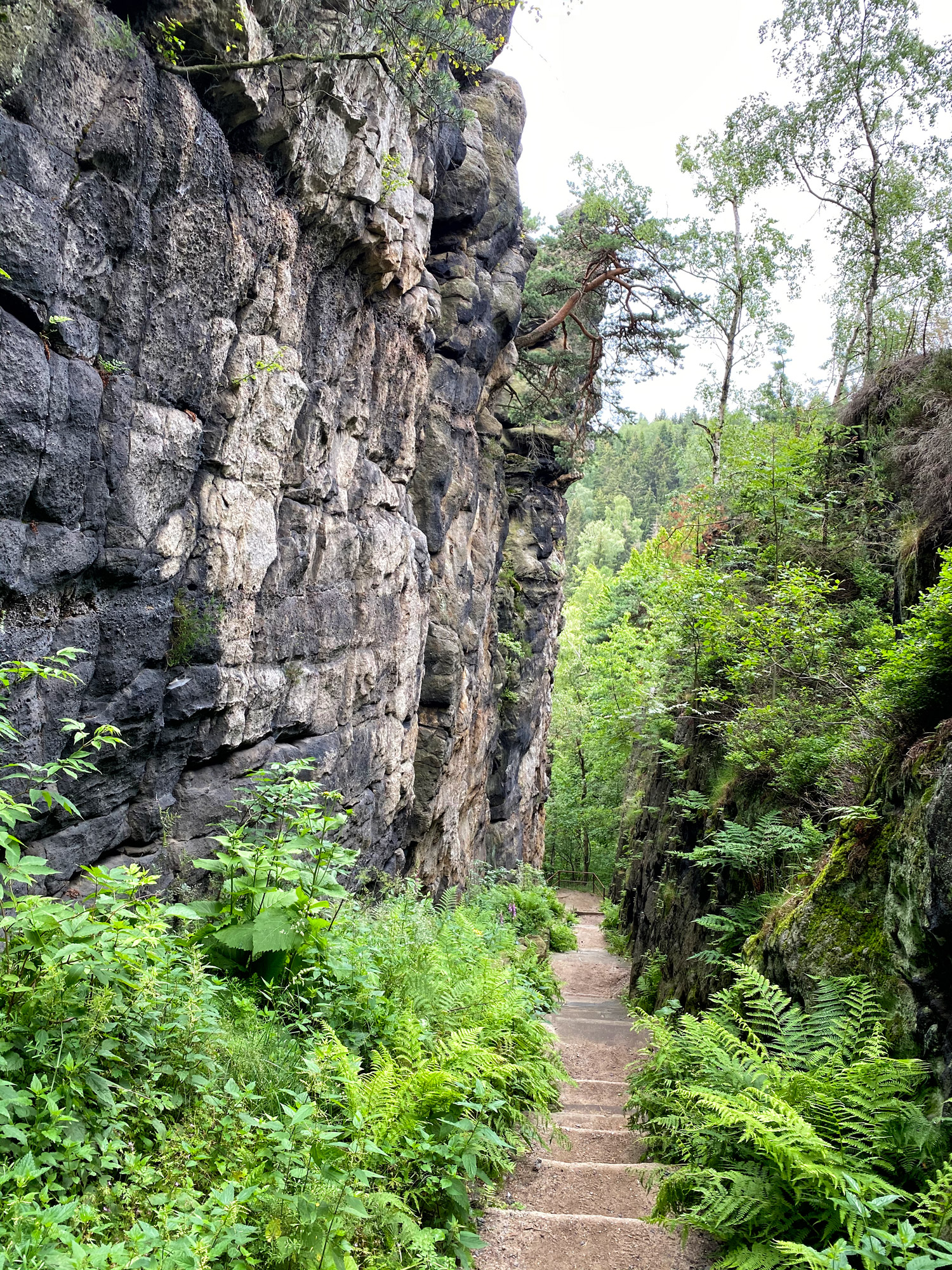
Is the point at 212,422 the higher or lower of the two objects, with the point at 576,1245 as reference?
higher

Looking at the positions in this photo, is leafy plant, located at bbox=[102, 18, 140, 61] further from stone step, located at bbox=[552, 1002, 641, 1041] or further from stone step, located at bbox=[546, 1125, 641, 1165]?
stone step, located at bbox=[552, 1002, 641, 1041]

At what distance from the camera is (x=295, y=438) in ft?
25.2

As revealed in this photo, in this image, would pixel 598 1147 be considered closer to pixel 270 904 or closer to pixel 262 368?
pixel 270 904

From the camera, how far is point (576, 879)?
3859cm

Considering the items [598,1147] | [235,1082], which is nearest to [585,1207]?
[598,1147]

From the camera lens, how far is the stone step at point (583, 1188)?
16.9 ft

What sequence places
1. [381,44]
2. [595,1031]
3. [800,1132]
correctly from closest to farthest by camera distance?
[800,1132], [381,44], [595,1031]

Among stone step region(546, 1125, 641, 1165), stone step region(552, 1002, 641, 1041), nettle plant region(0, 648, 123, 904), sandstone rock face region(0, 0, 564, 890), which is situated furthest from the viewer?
stone step region(552, 1002, 641, 1041)

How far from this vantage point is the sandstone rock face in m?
4.51

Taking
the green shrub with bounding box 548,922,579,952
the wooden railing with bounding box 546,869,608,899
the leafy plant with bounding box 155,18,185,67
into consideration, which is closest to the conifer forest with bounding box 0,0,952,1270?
the leafy plant with bounding box 155,18,185,67

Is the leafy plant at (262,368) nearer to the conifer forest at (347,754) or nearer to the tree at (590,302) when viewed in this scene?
the conifer forest at (347,754)

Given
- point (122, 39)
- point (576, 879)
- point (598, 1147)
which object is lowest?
point (576, 879)

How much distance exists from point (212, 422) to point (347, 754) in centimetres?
424

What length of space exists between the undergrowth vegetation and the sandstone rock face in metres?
0.82
